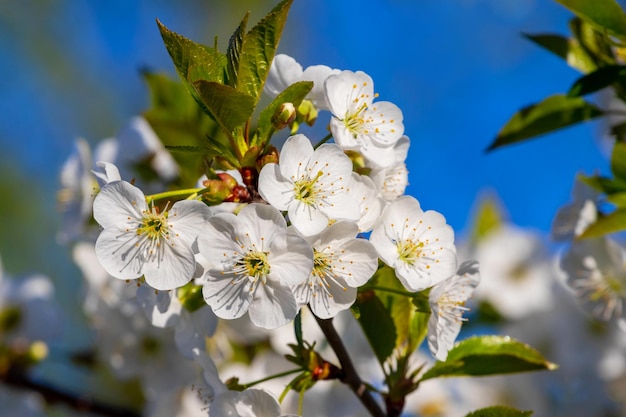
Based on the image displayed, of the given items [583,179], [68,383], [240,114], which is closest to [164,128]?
[240,114]

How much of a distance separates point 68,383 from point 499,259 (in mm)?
3277

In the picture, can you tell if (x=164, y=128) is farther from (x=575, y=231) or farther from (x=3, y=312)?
(x=575, y=231)

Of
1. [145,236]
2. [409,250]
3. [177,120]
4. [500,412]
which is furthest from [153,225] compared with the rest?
[177,120]

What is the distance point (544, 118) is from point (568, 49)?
0.15 m

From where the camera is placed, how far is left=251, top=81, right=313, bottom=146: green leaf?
104cm

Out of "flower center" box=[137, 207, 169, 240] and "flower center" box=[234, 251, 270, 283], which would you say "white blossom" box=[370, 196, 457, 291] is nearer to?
"flower center" box=[234, 251, 270, 283]

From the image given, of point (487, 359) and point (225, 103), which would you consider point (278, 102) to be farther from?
point (487, 359)

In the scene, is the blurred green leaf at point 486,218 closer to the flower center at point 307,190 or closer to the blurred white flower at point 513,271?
the blurred white flower at point 513,271

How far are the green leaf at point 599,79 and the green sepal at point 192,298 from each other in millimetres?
813

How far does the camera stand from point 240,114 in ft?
3.31

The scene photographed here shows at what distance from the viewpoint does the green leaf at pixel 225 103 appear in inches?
37.8

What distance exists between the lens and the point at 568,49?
1.46 meters

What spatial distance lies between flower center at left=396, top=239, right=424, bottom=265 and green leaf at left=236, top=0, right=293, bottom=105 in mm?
308

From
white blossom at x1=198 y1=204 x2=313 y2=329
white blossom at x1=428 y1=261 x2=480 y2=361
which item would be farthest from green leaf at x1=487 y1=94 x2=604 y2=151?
white blossom at x1=198 y1=204 x2=313 y2=329
